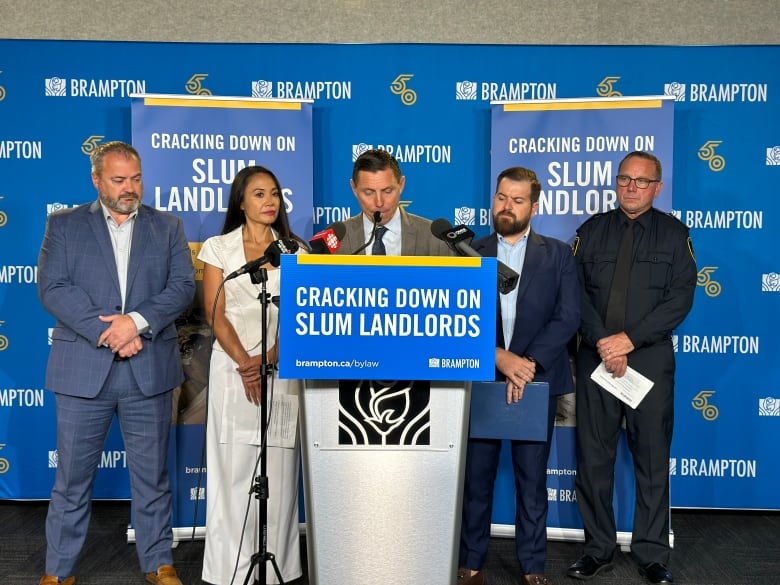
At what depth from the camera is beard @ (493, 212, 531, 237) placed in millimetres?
3592

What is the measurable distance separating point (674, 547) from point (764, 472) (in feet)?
3.19

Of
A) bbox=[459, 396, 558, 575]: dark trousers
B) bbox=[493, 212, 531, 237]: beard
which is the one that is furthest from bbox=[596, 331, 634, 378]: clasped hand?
bbox=[493, 212, 531, 237]: beard

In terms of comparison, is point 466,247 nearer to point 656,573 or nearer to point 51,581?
point 656,573

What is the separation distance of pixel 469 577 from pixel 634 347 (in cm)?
131

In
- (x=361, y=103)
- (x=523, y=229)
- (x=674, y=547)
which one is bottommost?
(x=674, y=547)

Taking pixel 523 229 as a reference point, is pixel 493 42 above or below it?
above

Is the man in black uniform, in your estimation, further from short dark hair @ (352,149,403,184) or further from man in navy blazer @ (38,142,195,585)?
man in navy blazer @ (38,142,195,585)

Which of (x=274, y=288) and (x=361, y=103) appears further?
(x=361, y=103)

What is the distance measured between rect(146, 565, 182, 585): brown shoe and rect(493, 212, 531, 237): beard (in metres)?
2.13

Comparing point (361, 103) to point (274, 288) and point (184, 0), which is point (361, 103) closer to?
point (184, 0)

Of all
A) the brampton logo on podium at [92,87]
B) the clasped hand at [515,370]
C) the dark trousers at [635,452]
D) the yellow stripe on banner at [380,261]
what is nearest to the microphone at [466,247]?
the yellow stripe on banner at [380,261]

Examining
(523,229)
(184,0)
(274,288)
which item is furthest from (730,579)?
(184,0)

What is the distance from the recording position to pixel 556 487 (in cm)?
452

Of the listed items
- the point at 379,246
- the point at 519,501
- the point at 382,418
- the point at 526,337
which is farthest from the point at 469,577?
the point at 379,246
